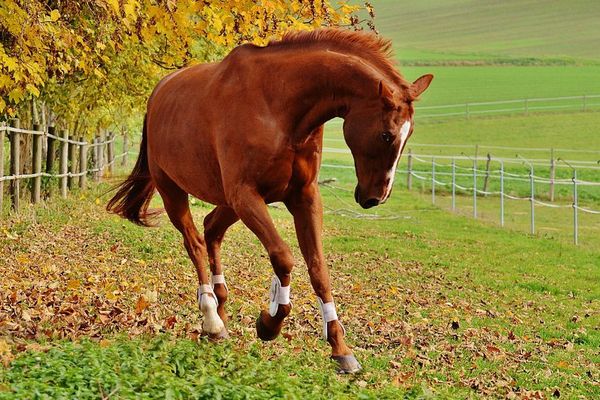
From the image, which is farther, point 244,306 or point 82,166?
point 82,166

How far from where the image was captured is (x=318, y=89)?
684cm

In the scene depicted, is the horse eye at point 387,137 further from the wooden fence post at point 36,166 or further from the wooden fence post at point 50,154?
the wooden fence post at point 50,154

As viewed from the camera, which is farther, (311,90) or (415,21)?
(415,21)

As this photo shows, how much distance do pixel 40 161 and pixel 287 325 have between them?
34.8 feet

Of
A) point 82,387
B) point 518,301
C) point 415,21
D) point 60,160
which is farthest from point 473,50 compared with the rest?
point 82,387

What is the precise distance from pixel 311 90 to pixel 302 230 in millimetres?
980

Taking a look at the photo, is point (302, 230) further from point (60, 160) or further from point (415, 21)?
point (415, 21)

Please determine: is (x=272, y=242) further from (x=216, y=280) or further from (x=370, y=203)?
(x=216, y=280)

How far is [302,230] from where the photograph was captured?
23.1 ft

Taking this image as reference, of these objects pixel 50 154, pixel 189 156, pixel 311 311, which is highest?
pixel 189 156

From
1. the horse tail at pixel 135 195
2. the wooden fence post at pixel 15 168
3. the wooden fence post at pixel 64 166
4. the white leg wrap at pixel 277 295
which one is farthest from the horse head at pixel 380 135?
the wooden fence post at pixel 64 166

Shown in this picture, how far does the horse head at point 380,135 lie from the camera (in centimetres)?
637

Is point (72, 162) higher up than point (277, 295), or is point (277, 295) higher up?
point (72, 162)

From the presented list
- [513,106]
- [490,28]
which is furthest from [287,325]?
[490,28]
